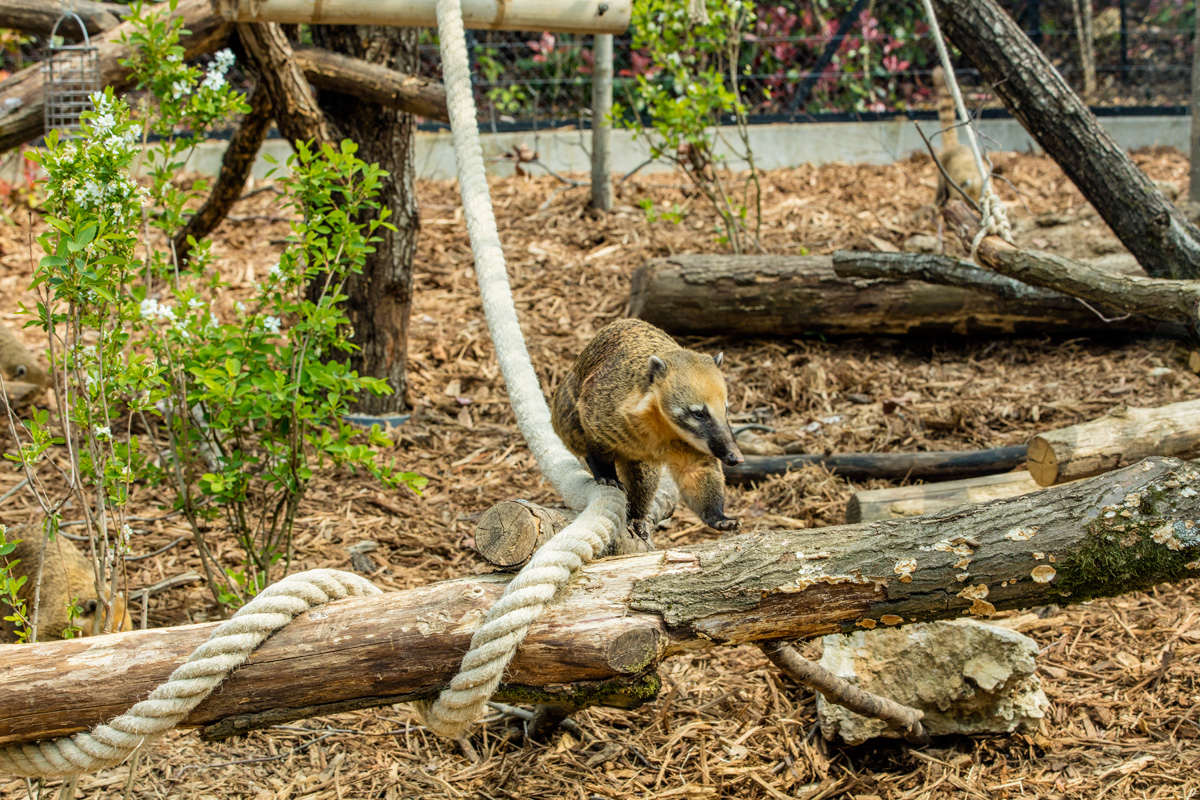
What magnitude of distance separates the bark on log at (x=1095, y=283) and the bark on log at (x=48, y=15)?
199 inches

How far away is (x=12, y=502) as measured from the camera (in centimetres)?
473

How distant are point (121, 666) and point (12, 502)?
128 inches

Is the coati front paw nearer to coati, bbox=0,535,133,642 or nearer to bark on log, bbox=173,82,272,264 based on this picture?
coati, bbox=0,535,133,642

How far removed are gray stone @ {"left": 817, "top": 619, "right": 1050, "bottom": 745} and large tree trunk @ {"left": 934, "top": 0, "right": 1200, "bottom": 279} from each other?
2.85 metres

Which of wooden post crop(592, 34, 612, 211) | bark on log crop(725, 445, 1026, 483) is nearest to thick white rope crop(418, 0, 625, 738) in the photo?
bark on log crop(725, 445, 1026, 483)

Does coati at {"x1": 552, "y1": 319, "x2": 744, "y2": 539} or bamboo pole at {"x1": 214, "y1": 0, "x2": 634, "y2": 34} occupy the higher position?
bamboo pole at {"x1": 214, "y1": 0, "x2": 634, "y2": 34}

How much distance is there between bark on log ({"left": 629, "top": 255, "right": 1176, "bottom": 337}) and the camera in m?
6.24

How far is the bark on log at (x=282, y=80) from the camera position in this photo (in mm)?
4531

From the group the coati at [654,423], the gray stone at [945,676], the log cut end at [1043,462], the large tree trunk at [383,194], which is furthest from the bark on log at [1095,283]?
the large tree trunk at [383,194]

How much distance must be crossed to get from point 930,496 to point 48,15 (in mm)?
5684

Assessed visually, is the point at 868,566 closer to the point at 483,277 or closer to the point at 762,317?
the point at 483,277

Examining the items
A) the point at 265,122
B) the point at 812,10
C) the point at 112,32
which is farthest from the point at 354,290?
the point at 812,10

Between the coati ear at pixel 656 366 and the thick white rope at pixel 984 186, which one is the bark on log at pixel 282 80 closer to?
the coati ear at pixel 656 366

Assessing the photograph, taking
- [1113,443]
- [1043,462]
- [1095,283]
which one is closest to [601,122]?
[1095,283]
